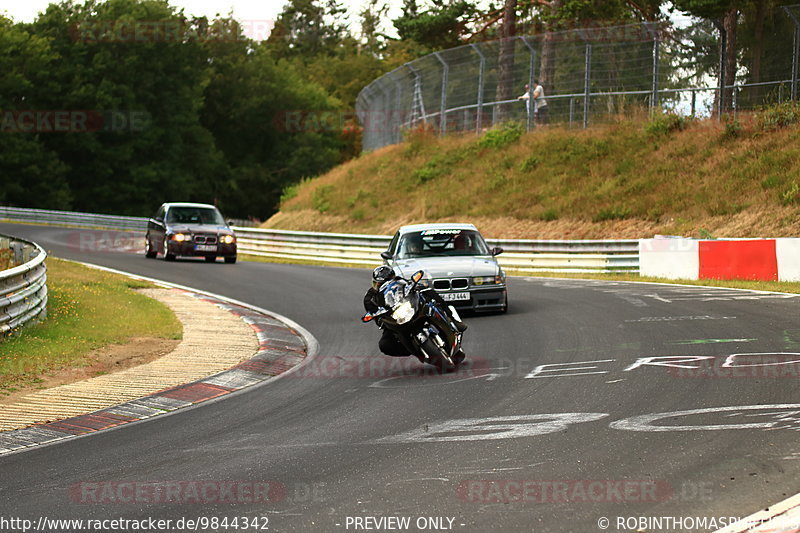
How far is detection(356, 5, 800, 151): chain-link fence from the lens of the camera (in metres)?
28.4

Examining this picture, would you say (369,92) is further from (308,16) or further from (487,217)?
(308,16)

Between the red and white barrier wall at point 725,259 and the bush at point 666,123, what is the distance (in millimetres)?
11308

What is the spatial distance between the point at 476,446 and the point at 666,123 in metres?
27.0

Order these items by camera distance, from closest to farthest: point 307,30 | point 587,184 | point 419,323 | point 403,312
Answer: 1. point 403,312
2. point 419,323
3. point 587,184
4. point 307,30

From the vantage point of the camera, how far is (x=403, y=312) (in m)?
10.2

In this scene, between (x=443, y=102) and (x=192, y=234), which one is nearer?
(x=192, y=234)

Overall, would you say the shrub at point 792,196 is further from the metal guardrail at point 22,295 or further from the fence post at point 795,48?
the metal guardrail at point 22,295

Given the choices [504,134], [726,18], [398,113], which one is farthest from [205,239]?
[726,18]

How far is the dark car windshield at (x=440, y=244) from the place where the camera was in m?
16.2

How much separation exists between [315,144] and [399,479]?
7569 centimetres

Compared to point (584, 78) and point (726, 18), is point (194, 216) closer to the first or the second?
point (584, 78)

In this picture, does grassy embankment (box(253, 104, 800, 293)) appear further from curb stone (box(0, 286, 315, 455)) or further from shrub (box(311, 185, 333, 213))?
curb stone (box(0, 286, 315, 455))

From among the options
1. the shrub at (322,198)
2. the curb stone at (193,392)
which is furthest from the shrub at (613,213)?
the curb stone at (193,392)

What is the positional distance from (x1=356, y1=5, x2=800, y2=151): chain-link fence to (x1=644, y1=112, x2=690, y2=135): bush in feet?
1.14
